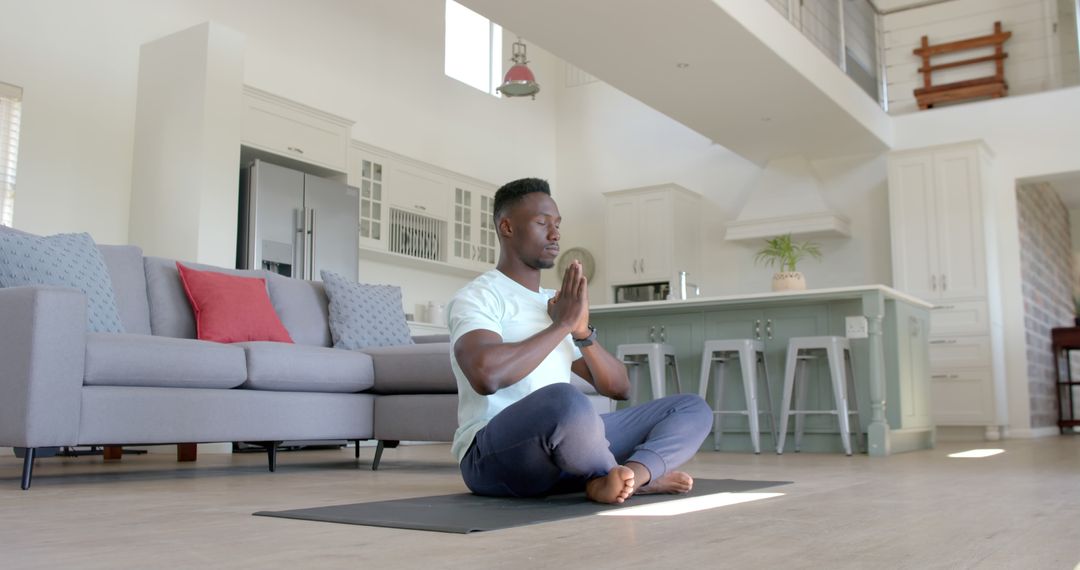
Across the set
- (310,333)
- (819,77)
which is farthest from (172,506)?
(819,77)

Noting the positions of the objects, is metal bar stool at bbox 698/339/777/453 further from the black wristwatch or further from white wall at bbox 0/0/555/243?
white wall at bbox 0/0/555/243

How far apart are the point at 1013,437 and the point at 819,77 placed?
Result: 3319 millimetres

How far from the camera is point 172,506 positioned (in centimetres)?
238

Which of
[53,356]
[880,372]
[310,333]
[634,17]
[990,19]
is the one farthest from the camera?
[990,19]

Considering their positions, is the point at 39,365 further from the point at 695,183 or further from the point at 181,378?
the point at 695,183

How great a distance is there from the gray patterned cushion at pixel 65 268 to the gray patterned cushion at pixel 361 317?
110cm

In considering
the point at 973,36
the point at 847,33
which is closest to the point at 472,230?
the point at 847,33

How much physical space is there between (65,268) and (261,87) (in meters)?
3.81

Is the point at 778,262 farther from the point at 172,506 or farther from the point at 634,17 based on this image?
the point at 172,506

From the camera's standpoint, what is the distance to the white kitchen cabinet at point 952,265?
756 cm

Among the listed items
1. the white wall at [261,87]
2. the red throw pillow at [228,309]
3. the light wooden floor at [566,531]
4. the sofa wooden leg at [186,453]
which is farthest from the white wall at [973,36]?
the sofa wooden leg at [186,453]

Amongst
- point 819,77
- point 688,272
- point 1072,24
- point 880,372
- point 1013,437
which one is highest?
point 1072,24

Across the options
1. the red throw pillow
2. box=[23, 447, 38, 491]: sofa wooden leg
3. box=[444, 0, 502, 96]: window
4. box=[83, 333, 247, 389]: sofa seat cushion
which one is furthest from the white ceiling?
box=[23, 447, 38, 491]: sofa wooden leg

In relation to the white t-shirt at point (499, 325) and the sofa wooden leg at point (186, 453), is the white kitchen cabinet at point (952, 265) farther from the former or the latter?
the white t-shirt at point (499, 325)
